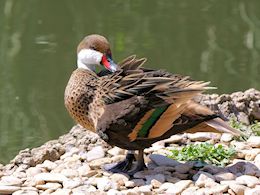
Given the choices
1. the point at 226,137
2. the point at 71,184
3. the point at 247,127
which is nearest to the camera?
the point at 71,184

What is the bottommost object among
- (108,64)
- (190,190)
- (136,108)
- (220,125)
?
(190,190)

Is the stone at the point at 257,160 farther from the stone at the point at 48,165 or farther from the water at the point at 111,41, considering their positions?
the water at the point at 111,41

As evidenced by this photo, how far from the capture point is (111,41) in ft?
31.2

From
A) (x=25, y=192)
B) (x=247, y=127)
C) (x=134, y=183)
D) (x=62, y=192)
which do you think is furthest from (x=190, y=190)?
(x=247, y=127)

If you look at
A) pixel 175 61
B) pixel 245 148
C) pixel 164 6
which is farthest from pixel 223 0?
pixel 245 148

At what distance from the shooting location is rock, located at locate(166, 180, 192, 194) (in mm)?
4324

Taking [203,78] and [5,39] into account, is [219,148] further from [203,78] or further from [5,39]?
[5,39]

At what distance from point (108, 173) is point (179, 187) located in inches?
20.1

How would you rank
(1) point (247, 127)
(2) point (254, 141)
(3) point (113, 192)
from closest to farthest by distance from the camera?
(3) point (113, 192) < (2) point (254, 141) < (1) point (247, 127)

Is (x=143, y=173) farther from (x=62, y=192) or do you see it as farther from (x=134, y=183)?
(x=62, y=192)

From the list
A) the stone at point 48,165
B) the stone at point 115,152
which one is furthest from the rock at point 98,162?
the stone at point 48,165

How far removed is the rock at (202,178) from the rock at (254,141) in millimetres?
621

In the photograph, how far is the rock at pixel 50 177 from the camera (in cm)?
452

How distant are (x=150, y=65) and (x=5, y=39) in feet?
6.84
